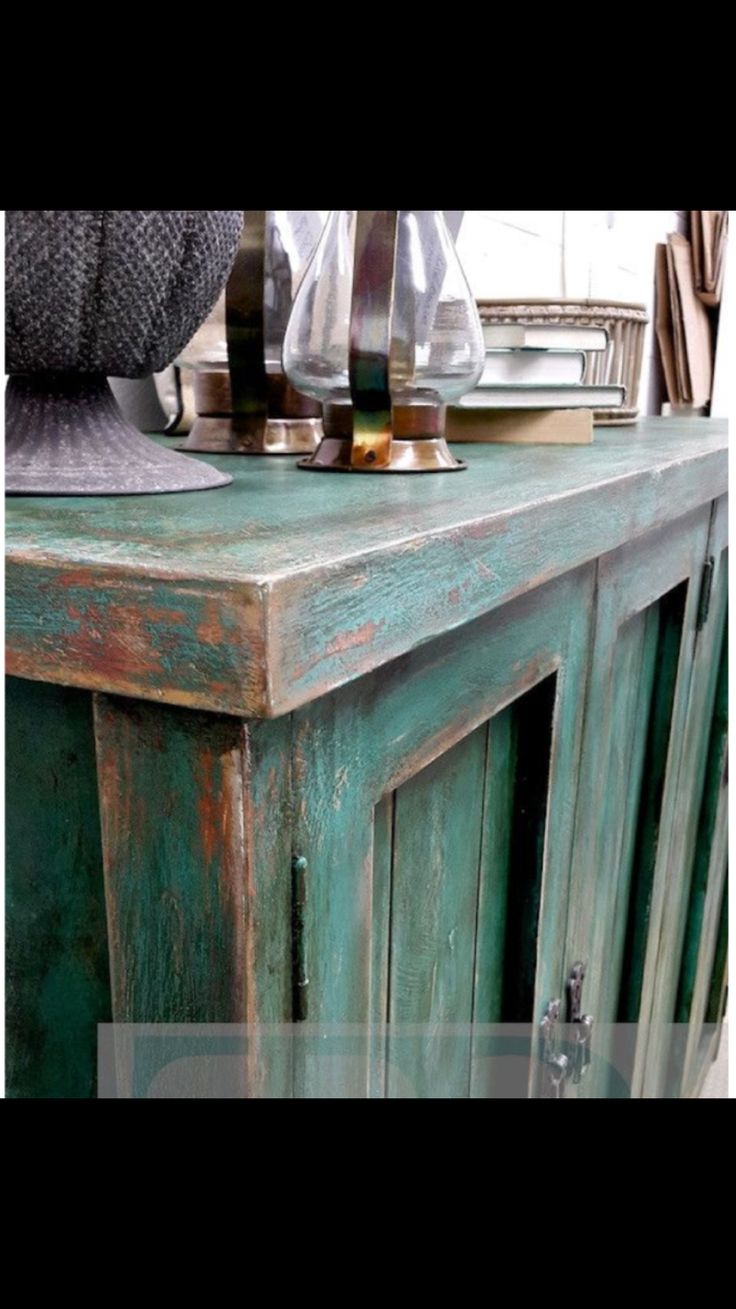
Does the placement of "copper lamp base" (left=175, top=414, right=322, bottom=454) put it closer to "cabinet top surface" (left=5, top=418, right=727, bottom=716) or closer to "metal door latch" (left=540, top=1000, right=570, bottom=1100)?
"cabinet top surface" (left=5, top=418, right=727, bottom=716)

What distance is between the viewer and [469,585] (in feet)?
1.42

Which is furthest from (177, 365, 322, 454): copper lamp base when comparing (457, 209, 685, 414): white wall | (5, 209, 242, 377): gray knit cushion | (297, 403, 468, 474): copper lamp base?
(457, 209, 685, 414): white wall

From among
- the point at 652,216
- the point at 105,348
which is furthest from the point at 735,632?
the point at 652,216

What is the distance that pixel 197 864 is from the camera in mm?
350

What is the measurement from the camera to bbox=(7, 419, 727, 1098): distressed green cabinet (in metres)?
0.32

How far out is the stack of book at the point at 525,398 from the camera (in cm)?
92

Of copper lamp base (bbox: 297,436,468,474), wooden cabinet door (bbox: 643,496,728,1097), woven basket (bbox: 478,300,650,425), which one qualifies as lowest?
wooden cabinet door (bbox: 643,496,728,1097)

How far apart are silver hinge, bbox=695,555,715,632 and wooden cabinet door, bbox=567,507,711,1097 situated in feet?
0.05

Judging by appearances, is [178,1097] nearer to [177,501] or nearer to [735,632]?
[177,501]

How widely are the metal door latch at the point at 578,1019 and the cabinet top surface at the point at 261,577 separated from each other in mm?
441

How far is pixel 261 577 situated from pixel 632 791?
0.80 metres

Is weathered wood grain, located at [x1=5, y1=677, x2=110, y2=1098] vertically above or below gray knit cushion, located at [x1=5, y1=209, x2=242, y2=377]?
below

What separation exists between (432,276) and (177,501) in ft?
1.15

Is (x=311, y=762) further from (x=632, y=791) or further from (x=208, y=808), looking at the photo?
(x=632, y=791)
